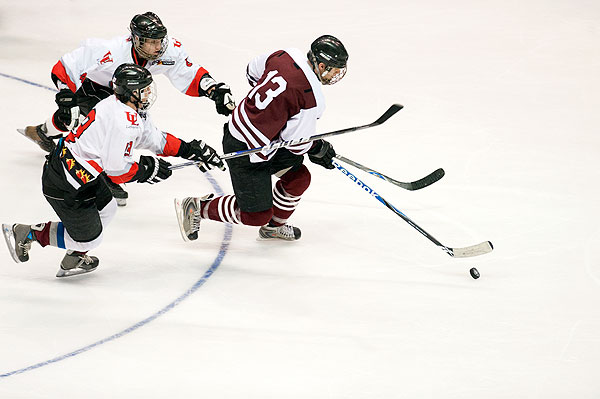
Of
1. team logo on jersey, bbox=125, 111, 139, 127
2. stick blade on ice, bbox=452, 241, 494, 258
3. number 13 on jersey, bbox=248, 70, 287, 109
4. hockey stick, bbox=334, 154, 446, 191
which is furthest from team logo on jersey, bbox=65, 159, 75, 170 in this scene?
stick blade on ice, bbox=452, 241, 494, 258

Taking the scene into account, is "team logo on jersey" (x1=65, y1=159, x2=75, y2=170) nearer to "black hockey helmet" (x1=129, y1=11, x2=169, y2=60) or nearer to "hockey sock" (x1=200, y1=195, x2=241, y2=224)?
"hockey sock" (x1=200, y1=195, x2=241, y2=224)

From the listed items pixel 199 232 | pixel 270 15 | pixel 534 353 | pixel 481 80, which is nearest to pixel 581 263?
pixel 534 353

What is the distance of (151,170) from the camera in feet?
11.2

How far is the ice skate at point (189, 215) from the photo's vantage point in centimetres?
382

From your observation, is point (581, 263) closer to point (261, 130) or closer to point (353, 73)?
point (261, 130)

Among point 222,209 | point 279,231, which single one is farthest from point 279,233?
point 222,209

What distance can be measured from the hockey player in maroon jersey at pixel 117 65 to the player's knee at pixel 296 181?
535 millimetres

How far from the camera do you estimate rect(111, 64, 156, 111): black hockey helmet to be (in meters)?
3.24

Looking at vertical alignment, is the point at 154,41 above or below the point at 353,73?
above

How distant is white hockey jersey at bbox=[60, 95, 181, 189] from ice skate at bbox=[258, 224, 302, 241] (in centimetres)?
88

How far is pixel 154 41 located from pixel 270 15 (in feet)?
11.6

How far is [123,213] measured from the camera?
4.25m

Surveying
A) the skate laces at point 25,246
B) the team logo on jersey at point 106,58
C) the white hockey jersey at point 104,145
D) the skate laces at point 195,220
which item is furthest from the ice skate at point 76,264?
the team logo on jersey at point 106,58

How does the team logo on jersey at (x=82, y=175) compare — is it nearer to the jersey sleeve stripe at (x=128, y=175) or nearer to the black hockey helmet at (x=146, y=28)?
the jersey sleeve stripe at (x=128, y=175)
